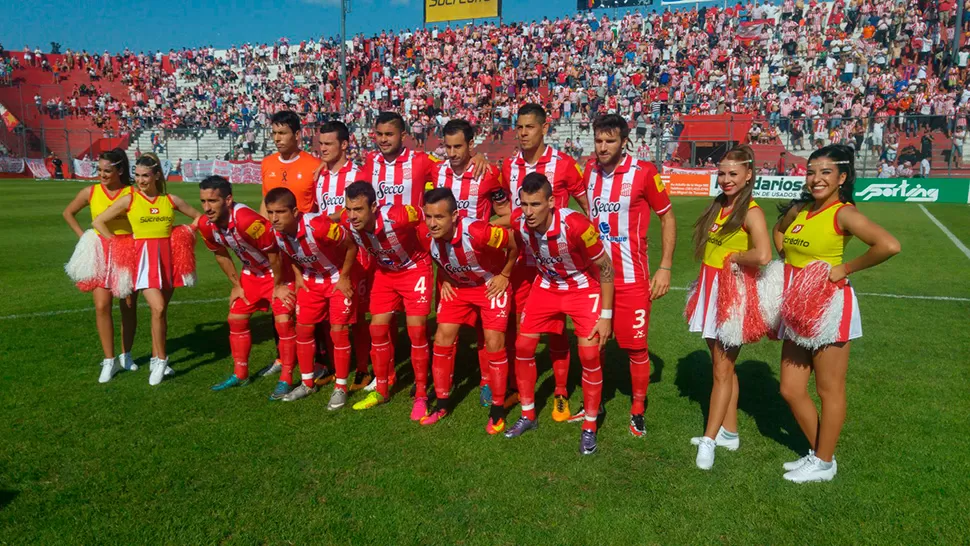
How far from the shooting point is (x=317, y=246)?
18.1 ft

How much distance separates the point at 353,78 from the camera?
4206 cm

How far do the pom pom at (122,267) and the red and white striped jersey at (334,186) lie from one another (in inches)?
70.0

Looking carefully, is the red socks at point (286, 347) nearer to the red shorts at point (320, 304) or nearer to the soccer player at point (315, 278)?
the soccer player at point (315, 278)

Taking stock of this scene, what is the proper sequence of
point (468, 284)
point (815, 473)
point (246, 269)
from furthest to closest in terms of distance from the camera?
point (246, 269), point (468, 284), point (815, 473)

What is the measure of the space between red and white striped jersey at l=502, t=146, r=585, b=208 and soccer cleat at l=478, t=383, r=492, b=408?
1521 mm

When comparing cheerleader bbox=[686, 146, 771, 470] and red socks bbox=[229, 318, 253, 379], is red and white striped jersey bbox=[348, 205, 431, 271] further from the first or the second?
cheerleader bbox=[686, 146, 771, 470]

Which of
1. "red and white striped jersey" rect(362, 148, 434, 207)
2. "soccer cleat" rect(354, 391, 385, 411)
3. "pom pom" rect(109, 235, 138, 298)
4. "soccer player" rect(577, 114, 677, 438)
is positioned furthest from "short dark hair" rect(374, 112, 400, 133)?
"pom pom" rect(109, 235, 138, 298)

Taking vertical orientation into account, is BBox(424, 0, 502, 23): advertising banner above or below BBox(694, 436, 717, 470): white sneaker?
above

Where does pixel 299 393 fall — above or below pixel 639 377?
below

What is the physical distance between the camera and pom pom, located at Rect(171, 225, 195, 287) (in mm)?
6305

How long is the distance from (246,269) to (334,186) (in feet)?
3.64

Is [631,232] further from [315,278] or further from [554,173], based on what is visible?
[315,278]

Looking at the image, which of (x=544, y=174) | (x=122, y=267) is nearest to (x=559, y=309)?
(x=544, y=174)

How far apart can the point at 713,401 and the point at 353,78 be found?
40935 millimetres
